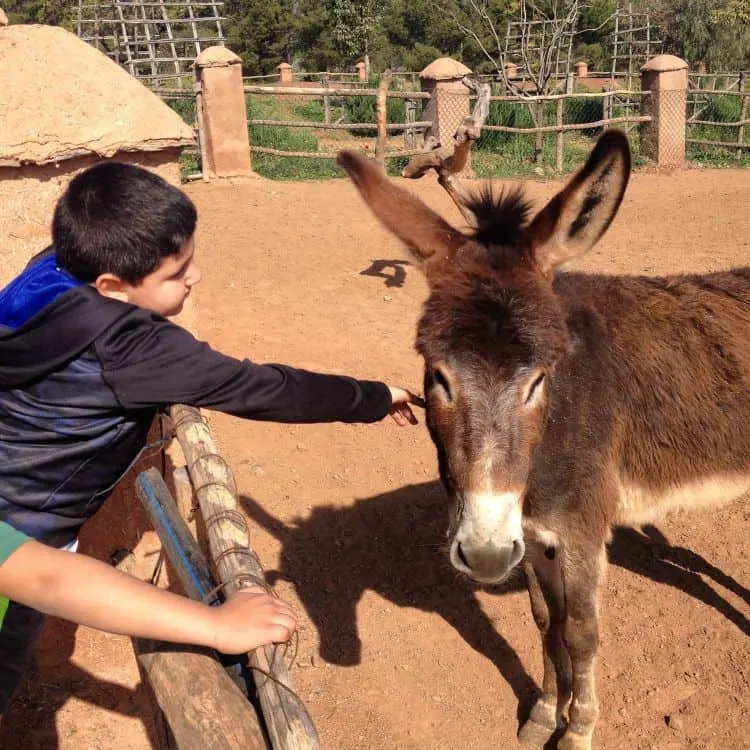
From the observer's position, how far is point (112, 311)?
5.85 ft

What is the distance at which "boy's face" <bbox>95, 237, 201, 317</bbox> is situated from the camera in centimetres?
192

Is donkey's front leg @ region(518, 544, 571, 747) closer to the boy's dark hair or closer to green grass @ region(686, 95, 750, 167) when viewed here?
the boy's dark hair

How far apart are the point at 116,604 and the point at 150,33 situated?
92.8ft

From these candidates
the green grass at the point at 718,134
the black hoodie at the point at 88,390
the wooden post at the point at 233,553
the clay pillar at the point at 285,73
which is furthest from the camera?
the clay pillar at the point at 285,73

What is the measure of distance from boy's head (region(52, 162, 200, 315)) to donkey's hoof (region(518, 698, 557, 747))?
2.57m

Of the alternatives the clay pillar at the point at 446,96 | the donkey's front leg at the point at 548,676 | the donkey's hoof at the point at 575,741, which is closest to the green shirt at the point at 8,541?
the donkey's front leg at the point at 548,676

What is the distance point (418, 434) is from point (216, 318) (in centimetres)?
287

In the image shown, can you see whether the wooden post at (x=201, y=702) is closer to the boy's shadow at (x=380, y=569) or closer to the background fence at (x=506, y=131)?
the boy's shadow at (x=380, y=569)

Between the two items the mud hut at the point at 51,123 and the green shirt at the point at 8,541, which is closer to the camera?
the green shirt at the point at 8,541

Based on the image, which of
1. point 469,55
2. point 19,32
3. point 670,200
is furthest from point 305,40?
point 19,32

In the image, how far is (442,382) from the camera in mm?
2287

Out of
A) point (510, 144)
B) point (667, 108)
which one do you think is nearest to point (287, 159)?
point (510, 144)

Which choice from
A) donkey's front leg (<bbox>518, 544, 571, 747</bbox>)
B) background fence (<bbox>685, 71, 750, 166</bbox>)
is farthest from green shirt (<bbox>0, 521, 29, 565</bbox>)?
background fence (<bbox>685, 71, 750, 166</bbox>)

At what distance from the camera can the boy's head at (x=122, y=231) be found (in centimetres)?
184
